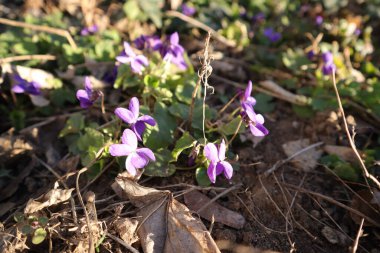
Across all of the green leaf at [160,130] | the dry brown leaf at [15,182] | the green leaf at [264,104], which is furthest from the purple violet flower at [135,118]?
the green leaf at [264,104]

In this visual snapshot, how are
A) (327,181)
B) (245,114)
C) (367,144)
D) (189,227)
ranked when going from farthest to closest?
(367,144) → (327,181) → (245,114) → (189,227)

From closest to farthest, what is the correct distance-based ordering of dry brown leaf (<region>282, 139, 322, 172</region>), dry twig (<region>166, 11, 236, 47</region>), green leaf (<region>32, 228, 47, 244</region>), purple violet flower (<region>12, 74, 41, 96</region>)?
green leaf (<region>32, 228, 47, 244</region>), dry brown leaf (<region>282, 139, 322, 172</region>), purple violet flower (<region>12, 74, 41, 96</region>), dry twig (<region>166, 11, 236, 47</region>)

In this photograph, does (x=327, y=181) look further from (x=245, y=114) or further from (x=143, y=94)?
(x=143, y=94)

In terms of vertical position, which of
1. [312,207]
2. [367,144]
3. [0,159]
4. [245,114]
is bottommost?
[0,159]

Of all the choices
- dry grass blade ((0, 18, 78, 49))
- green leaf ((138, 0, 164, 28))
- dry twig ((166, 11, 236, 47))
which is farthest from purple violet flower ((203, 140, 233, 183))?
green leaf ((138, 0, 164, 28))

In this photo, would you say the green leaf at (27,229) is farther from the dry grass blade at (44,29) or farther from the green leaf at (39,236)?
the dry grass blade at (44,29)

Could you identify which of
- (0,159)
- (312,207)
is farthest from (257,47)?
(0,159)

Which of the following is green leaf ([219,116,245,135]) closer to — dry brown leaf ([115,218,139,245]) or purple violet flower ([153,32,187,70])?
purple violet flower ([153,32,187,70])
